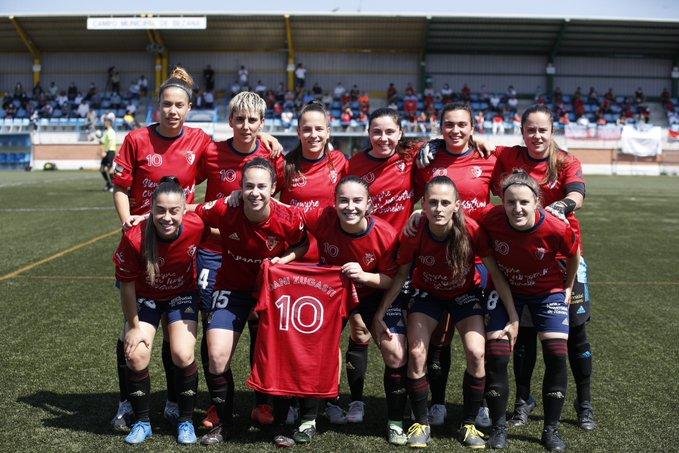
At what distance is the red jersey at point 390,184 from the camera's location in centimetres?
488

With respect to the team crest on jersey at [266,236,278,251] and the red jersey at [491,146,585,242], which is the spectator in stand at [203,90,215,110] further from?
the team crest on jersey at [266,236,278,251]

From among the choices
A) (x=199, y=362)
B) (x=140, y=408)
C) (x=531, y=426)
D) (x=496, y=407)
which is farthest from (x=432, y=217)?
(x=199, y=362)

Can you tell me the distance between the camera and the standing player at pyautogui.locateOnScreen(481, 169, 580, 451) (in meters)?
4.24

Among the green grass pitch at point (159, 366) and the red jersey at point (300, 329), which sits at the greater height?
the red jersey at point (300, 329)

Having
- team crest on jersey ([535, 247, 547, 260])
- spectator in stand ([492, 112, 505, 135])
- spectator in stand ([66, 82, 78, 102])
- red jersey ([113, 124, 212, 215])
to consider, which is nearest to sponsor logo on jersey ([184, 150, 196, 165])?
red jersey ([113, 124, 212, 215])

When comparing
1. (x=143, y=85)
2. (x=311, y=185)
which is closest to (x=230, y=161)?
(x=311, y=185)

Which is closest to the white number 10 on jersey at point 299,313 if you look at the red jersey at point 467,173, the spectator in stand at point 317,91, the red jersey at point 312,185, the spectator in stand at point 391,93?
the red jersey at point 312,185

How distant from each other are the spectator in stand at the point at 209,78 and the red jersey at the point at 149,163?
109 feet

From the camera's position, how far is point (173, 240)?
14.5 ft

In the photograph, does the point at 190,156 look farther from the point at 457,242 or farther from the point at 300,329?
the point at 457,242

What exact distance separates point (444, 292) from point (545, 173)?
104 cm

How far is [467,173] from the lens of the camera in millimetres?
4809

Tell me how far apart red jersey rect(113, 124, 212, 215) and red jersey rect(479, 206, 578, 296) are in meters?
1.95

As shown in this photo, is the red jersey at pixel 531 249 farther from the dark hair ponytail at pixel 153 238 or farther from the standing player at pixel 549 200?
the dark hair ponytail at pixel 153 238
